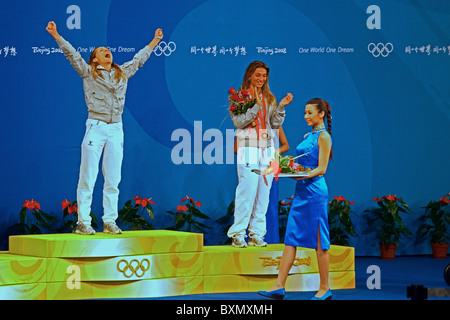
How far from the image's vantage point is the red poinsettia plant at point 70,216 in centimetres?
811

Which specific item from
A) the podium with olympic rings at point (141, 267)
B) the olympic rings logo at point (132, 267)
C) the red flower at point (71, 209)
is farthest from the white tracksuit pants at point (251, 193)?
the red flower at point (71, 209)

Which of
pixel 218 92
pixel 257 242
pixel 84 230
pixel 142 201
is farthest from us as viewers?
pixel 218 92

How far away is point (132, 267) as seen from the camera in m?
6.25

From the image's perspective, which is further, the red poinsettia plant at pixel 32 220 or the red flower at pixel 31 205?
the red poinsettia plant at pixel 32 220

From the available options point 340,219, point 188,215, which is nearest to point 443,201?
point 340,219

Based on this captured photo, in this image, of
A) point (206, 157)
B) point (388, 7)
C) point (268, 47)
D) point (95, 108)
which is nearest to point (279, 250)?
point (95, 108)

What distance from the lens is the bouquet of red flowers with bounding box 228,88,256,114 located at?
22.2 feet

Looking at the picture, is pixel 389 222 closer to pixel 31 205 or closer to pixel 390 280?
pixel 390 280

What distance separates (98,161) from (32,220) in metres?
2.35

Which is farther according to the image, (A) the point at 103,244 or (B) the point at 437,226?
(B) the point at 437,226

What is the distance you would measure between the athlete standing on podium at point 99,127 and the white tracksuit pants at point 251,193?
112 centimetres

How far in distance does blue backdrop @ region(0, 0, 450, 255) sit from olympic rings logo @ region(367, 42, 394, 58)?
2 cm

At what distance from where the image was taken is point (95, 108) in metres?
6.62

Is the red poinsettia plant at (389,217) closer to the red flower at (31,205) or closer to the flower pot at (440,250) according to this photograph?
the flower pot at (440,250)
